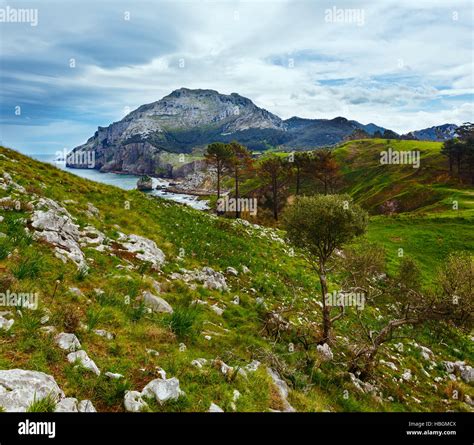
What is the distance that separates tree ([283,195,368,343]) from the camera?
53.7 ft

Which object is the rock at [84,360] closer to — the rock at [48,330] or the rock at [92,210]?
the rock at [48,330]

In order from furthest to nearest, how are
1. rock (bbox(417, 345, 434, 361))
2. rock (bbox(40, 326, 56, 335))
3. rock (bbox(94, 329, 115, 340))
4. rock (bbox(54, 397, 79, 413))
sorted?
rock (bbox(417, 345, 434, 361)) → rock (bbox(94, 329, 115, 340)) → rock (bbox(40, 326, 56, 335)) → rock (bbox(54, 397, 79, 413))

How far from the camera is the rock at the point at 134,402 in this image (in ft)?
22.3

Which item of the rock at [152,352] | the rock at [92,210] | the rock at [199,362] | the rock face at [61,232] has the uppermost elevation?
the rock at [92,210]

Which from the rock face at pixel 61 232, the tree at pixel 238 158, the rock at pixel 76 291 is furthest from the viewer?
the tree at pixel 238 158

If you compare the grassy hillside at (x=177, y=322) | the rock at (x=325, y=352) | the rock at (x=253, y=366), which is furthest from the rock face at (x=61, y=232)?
the rock at (x=325, y=352)

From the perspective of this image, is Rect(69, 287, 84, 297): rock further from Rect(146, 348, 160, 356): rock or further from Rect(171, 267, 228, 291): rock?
Rect(171, 267, 228, 291): rock

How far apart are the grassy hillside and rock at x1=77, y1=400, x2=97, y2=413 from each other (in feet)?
1.04

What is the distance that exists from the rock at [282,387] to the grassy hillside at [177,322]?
9.2 inches

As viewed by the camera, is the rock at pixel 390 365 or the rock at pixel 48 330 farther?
the rock at pixel 390 365

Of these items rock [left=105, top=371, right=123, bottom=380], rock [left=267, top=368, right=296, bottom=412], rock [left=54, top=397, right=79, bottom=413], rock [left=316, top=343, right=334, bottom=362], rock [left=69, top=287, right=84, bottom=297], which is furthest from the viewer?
rock [left=316, top=343, right=334, bottom=362]

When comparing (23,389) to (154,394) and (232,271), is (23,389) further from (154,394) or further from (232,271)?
(232,271)

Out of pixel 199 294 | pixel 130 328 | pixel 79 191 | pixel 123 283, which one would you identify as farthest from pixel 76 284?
pixel 79 191

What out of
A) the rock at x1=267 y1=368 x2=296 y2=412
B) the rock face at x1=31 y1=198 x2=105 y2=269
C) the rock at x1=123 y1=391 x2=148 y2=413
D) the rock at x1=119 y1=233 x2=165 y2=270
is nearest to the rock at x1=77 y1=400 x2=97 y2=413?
the rock at x1=123 y1=391 x2=148 y2=413
